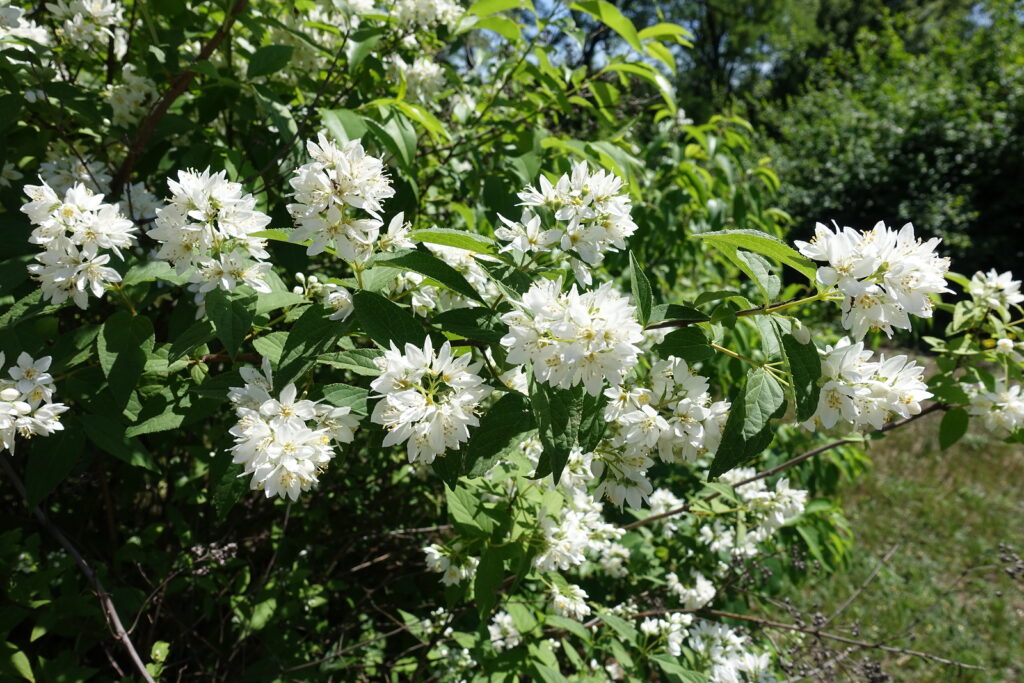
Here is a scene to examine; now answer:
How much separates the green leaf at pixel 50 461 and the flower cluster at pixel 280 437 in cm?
52

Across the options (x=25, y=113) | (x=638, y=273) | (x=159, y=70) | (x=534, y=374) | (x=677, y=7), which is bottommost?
(x=534, y=374)

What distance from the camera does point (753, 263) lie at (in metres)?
1.40

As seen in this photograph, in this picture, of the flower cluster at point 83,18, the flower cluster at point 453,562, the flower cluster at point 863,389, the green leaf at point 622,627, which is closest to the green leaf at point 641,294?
the flower cluster at point 863,389

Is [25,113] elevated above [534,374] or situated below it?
above

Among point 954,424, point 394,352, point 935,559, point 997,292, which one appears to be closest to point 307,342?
point 394,352

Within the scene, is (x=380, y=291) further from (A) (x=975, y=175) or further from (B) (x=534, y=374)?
(A) (x=975, y=175)

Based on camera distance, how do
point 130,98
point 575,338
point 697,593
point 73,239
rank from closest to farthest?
point 575,338 < point 73,239 < point 130,98 < point 697,593

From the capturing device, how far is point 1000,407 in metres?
1.96

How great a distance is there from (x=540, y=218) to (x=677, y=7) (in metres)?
30.1

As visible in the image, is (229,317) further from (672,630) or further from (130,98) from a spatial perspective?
(672,630)

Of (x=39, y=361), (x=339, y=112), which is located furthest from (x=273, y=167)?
(x=39, y=361)

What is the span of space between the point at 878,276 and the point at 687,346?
1.28ft

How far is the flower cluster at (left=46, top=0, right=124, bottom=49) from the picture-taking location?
7.35ft

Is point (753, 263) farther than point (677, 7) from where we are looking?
No
